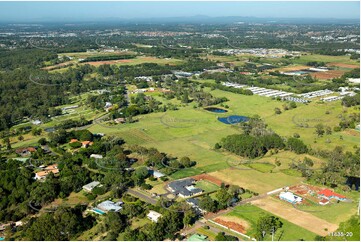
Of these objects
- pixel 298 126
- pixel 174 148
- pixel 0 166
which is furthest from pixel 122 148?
pixel 298 126

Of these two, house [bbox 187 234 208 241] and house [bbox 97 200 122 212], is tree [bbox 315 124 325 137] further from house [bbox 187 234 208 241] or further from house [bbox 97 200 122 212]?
house [bbox 97 200 122 212]

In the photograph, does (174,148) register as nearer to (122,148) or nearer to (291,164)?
(122,148)

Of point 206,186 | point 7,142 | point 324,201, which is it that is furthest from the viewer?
point 7,142

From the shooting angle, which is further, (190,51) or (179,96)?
(190,51)

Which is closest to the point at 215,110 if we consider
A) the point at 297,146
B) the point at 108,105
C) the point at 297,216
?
the point at 108,105

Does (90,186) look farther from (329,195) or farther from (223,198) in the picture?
(329,195)

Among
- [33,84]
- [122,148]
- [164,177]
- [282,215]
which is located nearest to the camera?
[282,215]

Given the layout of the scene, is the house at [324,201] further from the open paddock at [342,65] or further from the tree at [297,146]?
the open paddock at [342,65]
